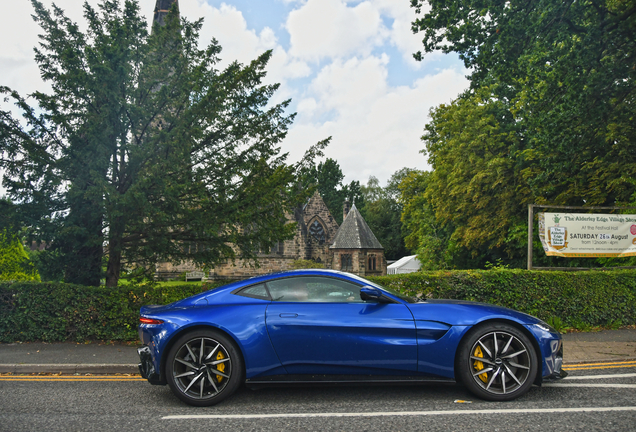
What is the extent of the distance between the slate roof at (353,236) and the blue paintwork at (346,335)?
3755 cm

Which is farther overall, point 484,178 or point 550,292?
point 484,178

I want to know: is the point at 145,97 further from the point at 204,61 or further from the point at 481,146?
the point at 481,146

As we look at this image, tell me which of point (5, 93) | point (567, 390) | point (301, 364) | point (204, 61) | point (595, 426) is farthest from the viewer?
point (204, 61)

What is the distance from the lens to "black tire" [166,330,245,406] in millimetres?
4414

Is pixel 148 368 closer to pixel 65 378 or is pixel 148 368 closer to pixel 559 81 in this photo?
pixel 65 378

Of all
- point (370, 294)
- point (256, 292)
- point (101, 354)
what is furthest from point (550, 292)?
point (101, 354)

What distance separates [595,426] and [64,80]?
9.43 m

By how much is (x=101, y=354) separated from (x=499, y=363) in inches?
236

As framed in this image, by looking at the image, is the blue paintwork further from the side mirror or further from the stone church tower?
the stone church tower

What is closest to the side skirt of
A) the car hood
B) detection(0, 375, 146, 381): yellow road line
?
the car hood

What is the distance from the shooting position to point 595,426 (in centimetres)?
368

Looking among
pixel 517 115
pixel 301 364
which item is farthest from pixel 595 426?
pixel 517 115

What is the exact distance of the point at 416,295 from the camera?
8.73 meters

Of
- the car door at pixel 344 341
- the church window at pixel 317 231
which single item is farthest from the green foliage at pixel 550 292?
the church window at pixel 317 231
